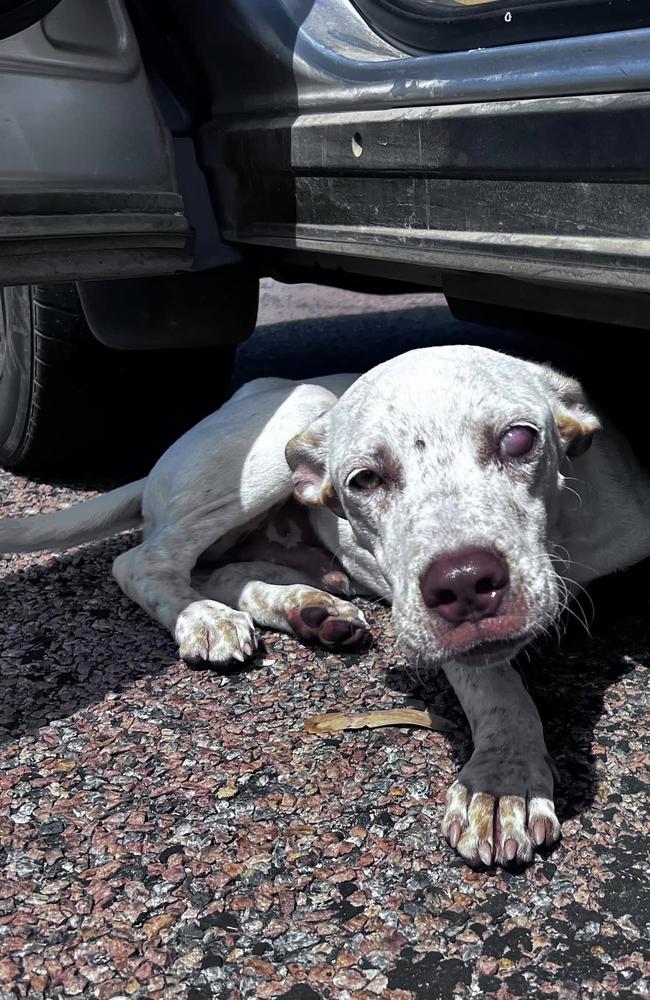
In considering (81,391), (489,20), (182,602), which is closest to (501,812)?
(182,602)

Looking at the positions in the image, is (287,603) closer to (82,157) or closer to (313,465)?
(313,465)

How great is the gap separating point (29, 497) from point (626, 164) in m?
3.08

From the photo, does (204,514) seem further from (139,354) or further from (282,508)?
(139,354)

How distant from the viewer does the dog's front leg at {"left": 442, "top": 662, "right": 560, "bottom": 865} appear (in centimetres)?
205

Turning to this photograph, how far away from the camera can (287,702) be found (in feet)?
9.05

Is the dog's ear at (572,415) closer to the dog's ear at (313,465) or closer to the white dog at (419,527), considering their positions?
the white dog at (419,527)

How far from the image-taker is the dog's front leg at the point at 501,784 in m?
2.05

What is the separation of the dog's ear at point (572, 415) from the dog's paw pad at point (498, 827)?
982 millimetres

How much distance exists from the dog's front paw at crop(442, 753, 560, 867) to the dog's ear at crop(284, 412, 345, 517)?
0.96 metres

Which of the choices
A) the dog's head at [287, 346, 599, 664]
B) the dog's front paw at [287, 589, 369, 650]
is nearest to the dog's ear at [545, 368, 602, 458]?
the dog's head at [287, 346, 599, 664]

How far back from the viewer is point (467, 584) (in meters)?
2.07

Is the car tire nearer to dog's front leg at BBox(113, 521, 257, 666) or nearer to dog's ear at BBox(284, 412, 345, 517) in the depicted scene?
dog's front leg at BBox(113, 521, 257, 666)

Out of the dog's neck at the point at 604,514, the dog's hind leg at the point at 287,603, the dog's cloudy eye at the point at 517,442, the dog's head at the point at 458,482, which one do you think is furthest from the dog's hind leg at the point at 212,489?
the dog's cloudy eye at the point at 517,442

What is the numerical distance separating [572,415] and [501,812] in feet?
3.61
